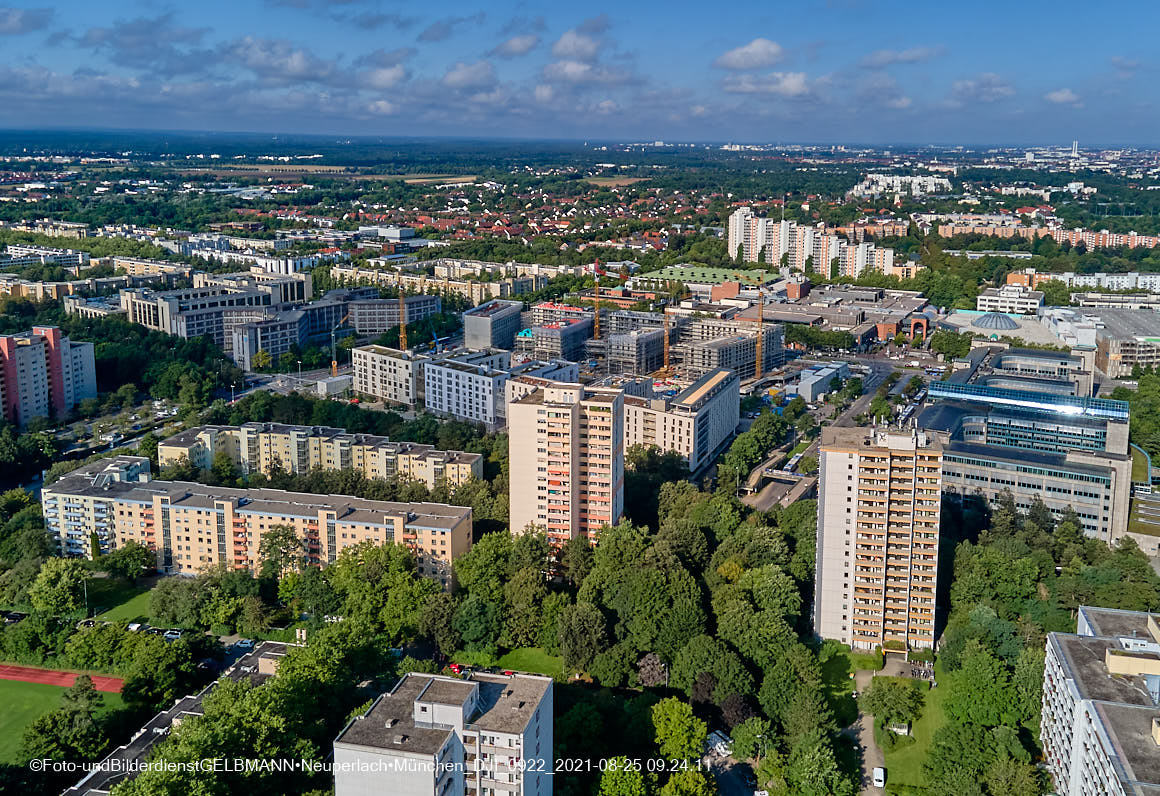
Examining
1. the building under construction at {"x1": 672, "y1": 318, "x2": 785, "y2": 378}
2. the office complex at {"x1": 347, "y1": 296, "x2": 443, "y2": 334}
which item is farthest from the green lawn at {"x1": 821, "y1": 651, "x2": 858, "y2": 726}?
the office complex at {"x1": 347, "y1": 296, "x2": 443, "y2": 334}

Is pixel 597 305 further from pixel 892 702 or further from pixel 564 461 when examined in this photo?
pixel 892 702

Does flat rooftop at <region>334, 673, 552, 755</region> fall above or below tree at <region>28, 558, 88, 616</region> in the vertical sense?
above

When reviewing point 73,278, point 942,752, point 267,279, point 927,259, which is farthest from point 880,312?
point 73,278

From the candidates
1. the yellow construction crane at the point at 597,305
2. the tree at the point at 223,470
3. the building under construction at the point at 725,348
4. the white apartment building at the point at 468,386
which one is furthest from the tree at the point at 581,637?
the yellow construction crane at the point at 597,305

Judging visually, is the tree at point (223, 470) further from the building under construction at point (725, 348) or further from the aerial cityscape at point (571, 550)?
the building under construction at point (725, 348)

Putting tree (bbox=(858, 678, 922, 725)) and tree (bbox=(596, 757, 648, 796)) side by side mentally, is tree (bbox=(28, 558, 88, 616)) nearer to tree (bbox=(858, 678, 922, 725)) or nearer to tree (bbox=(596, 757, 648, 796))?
tree (bbox=(596, 757, 648, 796))
